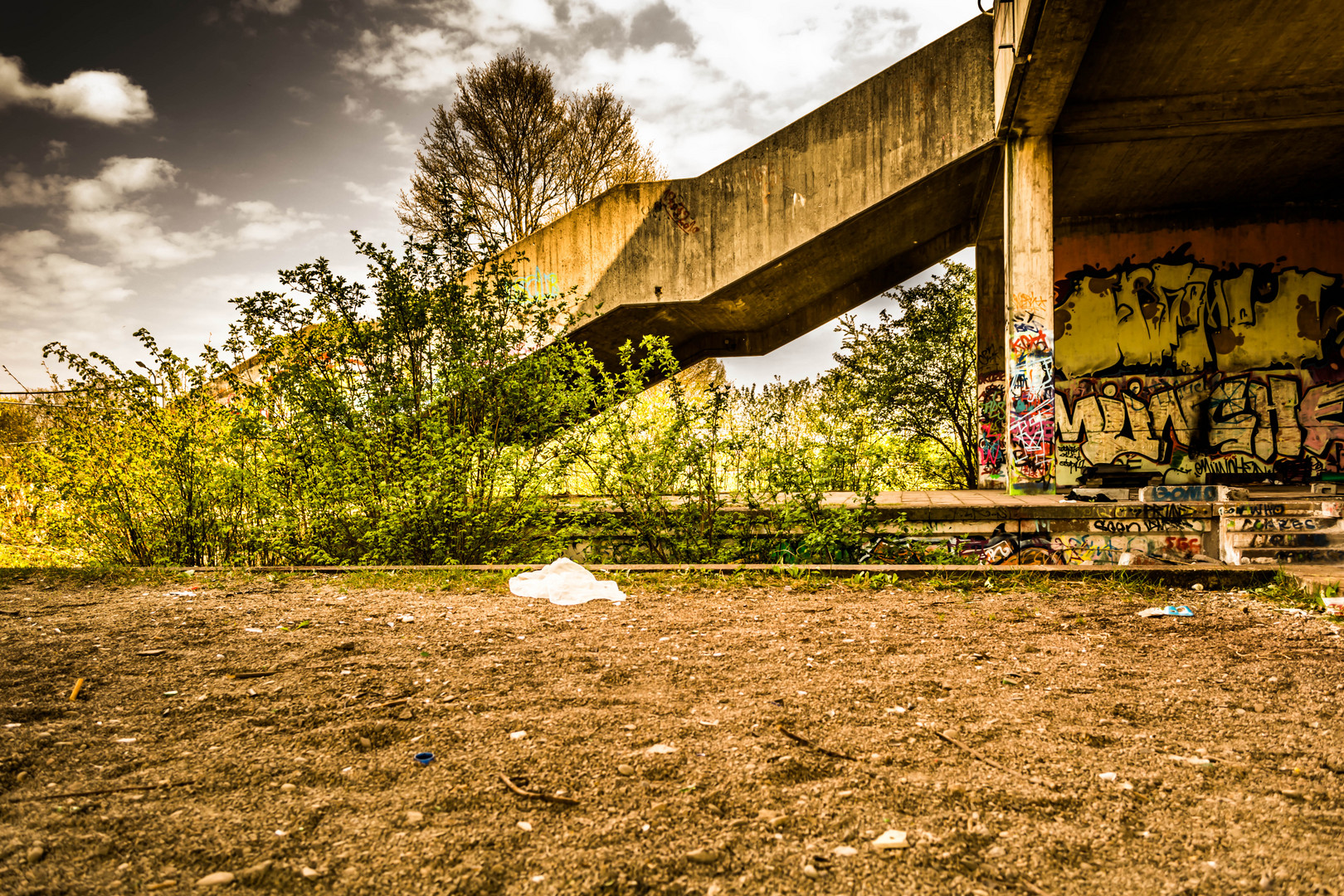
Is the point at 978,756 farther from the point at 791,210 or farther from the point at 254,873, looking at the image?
the point at 791,210

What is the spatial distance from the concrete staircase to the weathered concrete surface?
6.10 m

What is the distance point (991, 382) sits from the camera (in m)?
12.8

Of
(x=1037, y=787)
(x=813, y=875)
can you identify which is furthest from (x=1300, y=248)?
(x=813, y=875)

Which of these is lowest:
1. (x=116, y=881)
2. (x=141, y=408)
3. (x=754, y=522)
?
(x=116, y=881)

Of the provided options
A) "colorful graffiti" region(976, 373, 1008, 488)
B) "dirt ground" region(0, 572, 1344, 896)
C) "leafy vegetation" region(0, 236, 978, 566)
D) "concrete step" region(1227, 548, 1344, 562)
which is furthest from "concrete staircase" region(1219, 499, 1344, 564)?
"colorful graffiti" region(976, 373, 1008, 488)

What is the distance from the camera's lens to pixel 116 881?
1663 mm

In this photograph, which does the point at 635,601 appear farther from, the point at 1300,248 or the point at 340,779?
the point at 1300,248

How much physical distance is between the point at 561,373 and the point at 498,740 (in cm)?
498

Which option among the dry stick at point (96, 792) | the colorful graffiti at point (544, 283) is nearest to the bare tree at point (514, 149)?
the colorful graffiti at point (544, 283)

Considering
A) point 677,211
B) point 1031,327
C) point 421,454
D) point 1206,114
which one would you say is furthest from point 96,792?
point 1206,114

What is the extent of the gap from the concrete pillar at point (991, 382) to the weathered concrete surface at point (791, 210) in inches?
69.7

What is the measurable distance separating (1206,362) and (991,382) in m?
4.12

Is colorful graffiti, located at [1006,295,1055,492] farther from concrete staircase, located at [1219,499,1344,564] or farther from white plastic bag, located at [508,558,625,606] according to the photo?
white plastic bag, located at [508,558,625,606]

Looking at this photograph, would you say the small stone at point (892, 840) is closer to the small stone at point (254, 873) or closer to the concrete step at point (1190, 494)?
the small stone at point (254, 873)
